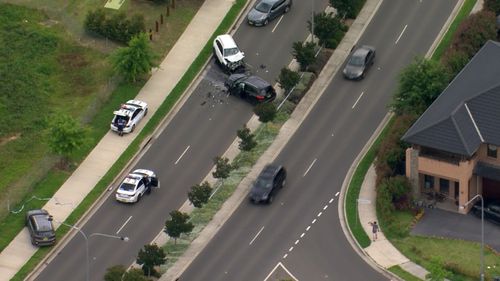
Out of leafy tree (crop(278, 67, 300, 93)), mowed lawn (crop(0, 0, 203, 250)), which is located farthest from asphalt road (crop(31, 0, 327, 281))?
mowed lawn (crop(0, 0, 203, 250))

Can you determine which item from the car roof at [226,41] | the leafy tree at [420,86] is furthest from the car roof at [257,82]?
the leafy tree at [420,86]

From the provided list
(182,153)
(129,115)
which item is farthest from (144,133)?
(182,153)

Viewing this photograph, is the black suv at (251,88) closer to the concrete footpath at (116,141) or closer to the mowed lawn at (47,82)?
the concrete footpath at (116,141)

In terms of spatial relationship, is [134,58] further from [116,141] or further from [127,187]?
[127,187]

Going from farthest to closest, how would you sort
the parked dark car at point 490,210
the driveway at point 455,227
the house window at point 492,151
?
the house window at point 492,151, the parked dark car at point 490,210, the driveway at point 455,227

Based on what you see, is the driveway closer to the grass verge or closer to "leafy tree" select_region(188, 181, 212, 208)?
"leafy tree" select_region(188, 181, 212, 208)

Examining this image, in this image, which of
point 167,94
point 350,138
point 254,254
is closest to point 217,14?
point 167,94
